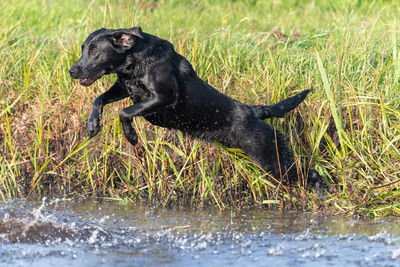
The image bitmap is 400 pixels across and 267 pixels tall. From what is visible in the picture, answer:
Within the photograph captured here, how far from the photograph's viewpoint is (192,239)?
439 cm

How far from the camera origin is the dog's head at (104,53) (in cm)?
475

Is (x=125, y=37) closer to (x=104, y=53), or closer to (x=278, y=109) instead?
(x=104, y=53)

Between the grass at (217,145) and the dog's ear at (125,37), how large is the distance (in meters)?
1.02

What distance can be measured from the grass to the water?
27cm

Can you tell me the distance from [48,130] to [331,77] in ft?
8.45

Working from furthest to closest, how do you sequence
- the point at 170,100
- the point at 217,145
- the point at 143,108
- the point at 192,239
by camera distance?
the point at 217,145 < the point at 170,100 < the point at 143,108 < the point at 192,239

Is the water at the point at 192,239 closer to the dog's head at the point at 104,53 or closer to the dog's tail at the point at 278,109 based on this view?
the dog's tail at the point at 278,109

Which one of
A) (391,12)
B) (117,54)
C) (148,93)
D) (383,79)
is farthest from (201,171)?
(391,12)

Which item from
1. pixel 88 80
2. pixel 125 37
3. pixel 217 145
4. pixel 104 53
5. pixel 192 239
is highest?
pixel 125 37

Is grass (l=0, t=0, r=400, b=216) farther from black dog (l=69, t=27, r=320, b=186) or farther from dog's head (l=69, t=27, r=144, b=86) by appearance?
dog's head (l=69, t=27, r=144, b=86)

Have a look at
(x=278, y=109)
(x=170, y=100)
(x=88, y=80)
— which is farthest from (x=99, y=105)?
(x=278, y=109)

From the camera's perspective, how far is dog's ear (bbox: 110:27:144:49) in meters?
4.73

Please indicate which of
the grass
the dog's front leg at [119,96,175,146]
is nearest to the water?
the grass

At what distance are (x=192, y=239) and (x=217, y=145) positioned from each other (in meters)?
1.04
